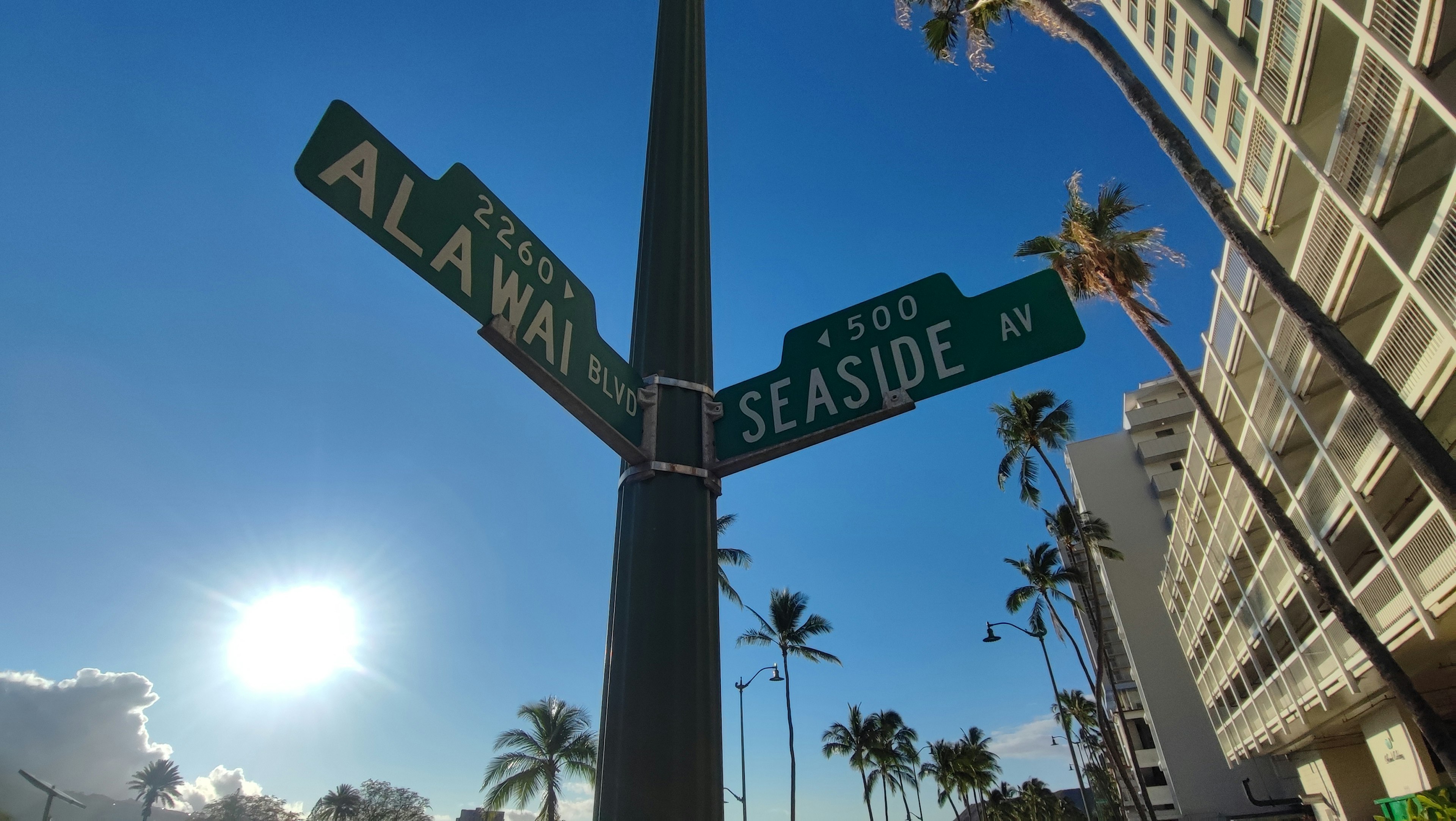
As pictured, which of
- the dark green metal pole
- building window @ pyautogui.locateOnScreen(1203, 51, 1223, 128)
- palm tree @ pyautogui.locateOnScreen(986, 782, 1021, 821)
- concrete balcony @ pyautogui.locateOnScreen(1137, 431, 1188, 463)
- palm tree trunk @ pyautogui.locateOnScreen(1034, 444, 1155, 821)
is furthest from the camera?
palm tree @ pyautogui.locateOnScreen(986, 782, 1021, 821)

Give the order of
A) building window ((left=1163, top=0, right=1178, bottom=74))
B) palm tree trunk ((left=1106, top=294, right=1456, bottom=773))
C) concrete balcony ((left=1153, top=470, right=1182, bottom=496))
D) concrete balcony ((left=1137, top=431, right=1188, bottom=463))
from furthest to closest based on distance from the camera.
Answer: concrete balcony ((left=1137, top=431, right=1188, bottom=463)) → concrete balcony ((left=1153, top=470, right=1182, bottom=496)) → building window ((left=1163, top=0, right=1178, bottom=74)) → palm tree trunk ((left=1106, top=294, right=1456, bottom=773))

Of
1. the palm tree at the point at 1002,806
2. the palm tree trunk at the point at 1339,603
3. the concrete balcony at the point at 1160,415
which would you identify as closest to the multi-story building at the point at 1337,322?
the palm tree trunk at the point at 1339,603

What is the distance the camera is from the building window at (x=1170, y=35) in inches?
633

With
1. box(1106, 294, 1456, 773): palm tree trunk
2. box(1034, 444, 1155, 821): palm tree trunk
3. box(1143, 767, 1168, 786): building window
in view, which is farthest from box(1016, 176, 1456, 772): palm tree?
box(1143, 767, 1168, 786): building window

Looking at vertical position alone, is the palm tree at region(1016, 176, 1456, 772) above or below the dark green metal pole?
above

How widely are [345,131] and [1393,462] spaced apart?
16406mm

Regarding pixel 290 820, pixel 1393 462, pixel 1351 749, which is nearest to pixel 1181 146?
pixel 1393 462

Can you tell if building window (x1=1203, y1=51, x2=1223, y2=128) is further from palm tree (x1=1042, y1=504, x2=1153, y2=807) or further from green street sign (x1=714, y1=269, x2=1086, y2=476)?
palm tree (x1=1042, y1=504, x2=1153, y2=807)

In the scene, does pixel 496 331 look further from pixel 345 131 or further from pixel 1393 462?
pixel 1393 462

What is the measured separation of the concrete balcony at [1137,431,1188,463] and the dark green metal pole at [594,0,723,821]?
5348cm

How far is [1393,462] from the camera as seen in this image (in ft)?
40.9

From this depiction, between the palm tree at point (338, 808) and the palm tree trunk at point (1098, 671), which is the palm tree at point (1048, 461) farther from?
the palm tree at point (338, 808)

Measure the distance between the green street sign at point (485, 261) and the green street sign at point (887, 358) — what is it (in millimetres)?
371

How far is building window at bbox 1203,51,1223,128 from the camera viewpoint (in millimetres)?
14547
